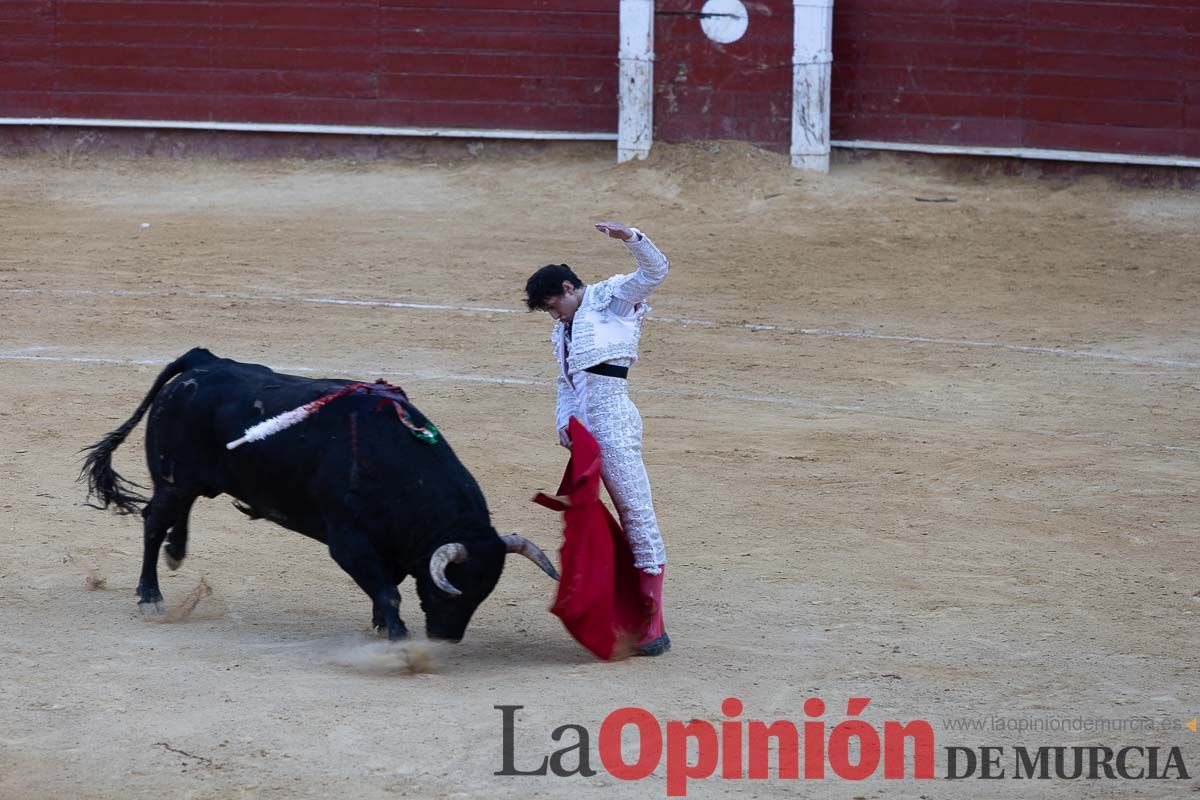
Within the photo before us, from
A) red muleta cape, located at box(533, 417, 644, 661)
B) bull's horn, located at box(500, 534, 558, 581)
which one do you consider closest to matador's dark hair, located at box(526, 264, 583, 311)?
red muleta cape, located at box(533, 417, 644, 661)

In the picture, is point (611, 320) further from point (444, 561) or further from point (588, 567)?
point (444, 561)

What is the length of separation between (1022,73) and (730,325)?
374cm

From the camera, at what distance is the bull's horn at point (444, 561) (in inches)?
158

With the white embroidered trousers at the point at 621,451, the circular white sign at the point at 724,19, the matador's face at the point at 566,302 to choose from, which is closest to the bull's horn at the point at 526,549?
the white embroidered trousers at the point at 621,451

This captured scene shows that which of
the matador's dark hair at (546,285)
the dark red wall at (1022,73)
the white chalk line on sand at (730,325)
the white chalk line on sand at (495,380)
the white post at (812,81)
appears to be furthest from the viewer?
the white post at (812,81)

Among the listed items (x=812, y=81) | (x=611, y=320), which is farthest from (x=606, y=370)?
(x=812, y=81)

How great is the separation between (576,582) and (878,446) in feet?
8.09

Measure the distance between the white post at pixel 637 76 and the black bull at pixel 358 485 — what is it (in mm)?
6938

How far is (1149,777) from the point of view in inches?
133

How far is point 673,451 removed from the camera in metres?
6.26

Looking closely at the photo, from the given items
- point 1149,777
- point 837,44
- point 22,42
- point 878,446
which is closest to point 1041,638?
point 1149,777

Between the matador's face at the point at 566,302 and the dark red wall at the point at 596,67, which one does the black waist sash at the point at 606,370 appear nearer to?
the matador's face at the point at 566,302

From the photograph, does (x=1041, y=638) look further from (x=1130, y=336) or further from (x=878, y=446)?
(x=1130, y=336)

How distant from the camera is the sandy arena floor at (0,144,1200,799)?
12.2ft
